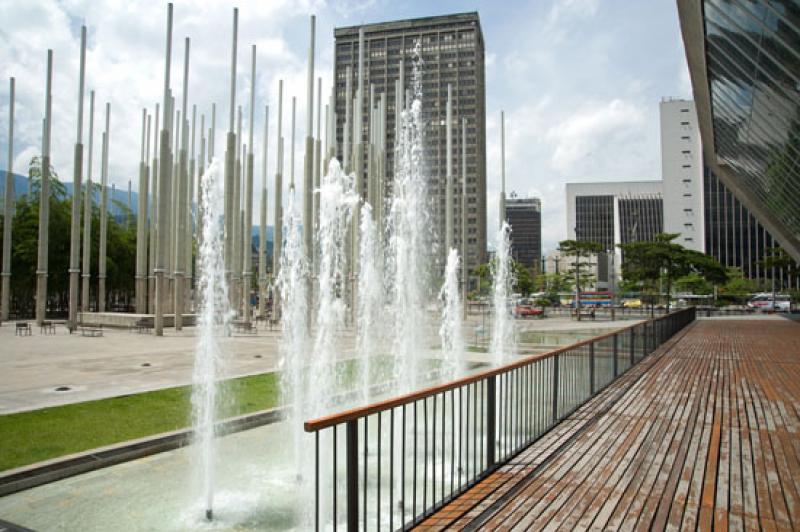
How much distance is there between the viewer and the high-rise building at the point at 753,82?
34.2 ft

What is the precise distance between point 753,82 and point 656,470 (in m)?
12.6

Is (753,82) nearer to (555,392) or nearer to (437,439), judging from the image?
(555,392)

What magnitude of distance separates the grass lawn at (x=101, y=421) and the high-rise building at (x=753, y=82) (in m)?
12.1

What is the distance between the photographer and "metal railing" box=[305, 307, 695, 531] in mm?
3477

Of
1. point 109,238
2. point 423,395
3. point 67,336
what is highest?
point 109,238

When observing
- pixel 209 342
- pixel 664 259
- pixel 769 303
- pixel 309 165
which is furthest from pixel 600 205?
pixel 209 342

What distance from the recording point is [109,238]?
45000 mm

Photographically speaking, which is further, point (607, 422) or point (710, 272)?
point (710, 272)

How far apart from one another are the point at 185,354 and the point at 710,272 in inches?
1844

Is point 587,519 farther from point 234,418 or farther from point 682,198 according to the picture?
point 682,198

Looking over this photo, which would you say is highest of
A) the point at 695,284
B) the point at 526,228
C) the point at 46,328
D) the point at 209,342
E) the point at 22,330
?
the point at 526,228

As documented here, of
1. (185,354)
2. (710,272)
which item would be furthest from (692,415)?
(710,272)

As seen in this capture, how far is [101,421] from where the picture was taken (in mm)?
8352

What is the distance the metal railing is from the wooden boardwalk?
9.9 inches
